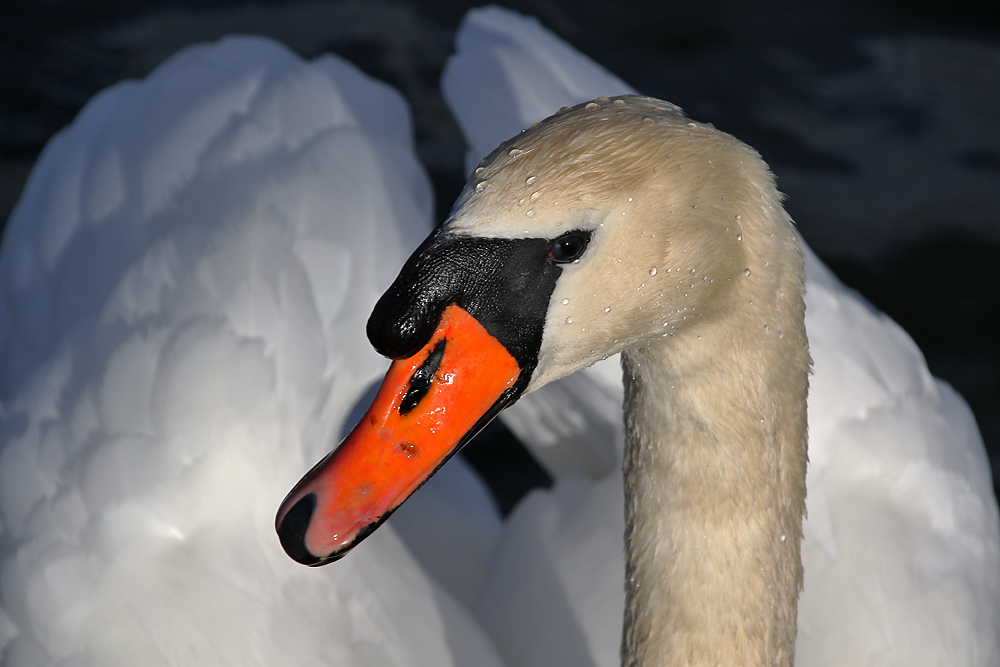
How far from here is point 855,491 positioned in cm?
354

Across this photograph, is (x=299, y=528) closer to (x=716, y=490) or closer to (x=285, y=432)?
(x=716, y=490)

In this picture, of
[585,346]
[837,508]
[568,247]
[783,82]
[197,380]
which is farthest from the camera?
[783,82]

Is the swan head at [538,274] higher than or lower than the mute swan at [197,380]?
higher

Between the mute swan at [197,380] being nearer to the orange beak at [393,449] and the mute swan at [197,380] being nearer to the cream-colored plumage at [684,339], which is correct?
the cream-colored plumage at [684,339]

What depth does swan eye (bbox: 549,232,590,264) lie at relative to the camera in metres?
1.82

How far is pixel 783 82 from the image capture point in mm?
6215

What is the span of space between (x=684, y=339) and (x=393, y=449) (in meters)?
0.56

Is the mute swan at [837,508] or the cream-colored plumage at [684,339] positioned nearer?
the cream-colored plumage at [684,339]

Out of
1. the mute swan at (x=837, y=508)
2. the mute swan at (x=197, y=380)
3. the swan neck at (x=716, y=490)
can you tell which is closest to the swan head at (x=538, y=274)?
the swan neck at (x=716, y=490)

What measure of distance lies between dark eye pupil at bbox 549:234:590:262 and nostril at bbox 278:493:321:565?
56 centimetres

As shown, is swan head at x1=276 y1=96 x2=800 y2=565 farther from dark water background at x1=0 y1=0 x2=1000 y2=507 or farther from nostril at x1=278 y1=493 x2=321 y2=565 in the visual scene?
dark water background at x1=0 y1=0 x2=1000 y2=507

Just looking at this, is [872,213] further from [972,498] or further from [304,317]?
[304,317]

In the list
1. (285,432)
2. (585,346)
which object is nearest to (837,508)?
(285,432)

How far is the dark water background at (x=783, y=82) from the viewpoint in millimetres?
5543
